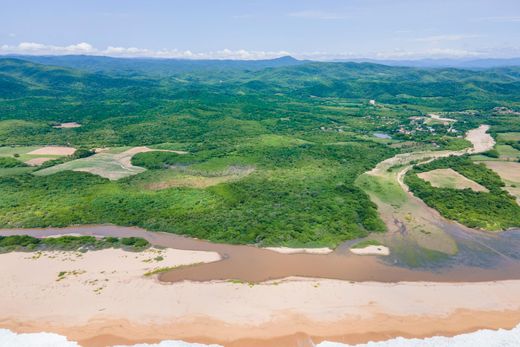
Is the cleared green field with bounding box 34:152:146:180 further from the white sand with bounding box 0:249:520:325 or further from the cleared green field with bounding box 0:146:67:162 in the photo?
the white sand with bounding box 0:249:520:325

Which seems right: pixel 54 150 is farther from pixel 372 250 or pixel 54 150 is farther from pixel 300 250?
pixel 372 250

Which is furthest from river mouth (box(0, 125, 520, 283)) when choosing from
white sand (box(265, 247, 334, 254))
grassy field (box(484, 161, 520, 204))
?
grassy field (box(484, 161, 520, 204))

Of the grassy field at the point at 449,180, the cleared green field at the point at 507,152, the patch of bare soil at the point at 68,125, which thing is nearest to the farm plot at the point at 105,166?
the patch of bare soil at the point at 68,125

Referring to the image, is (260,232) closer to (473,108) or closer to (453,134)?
(453,134)

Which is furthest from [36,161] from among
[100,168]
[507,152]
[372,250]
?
[507,152]

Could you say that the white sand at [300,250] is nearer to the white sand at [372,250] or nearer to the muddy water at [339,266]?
the muddy water at [339,266]

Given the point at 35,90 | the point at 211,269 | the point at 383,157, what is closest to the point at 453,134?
the point at 383,157
